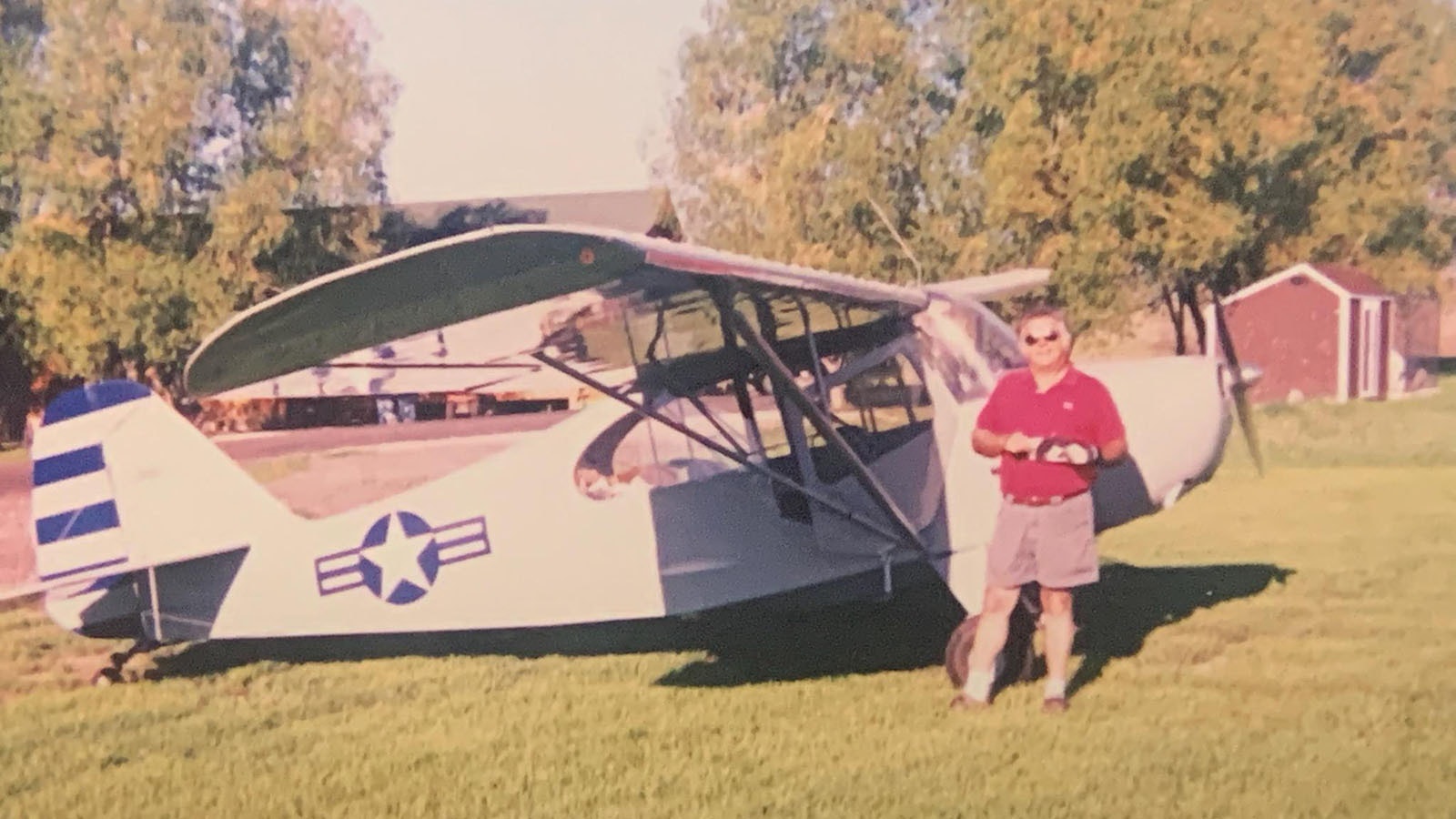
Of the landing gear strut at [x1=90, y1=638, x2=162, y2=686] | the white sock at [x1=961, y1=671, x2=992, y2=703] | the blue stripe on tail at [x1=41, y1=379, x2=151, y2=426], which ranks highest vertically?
the blue stripe on tail at [x1=41, y1=379, x2=151, y2=426]

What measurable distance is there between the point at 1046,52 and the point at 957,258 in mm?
2169

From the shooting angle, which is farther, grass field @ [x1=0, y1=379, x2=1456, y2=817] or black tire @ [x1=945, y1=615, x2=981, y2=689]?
black tire @ [x1=945, y1=615, x2=981, y2=689]

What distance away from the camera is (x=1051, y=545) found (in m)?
3.79

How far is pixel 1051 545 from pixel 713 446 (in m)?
1.16

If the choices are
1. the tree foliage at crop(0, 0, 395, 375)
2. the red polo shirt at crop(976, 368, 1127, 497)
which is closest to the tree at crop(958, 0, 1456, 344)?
the tree foliage at crop(0, 0, 395, 375)

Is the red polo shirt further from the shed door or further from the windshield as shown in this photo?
the shed door

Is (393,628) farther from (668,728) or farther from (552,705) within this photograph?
(668,728)

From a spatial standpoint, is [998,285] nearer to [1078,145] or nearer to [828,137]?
[828,137]

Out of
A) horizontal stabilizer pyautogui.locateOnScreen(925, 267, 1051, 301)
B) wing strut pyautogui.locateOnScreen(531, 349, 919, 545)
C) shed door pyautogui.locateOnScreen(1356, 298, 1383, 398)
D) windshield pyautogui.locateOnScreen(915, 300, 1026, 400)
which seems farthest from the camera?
shed door pyautogui.locateOnScreen(1356, 298, 1383, 398)

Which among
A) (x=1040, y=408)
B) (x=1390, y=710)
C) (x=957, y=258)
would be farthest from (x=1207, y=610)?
(x=957, y=258)

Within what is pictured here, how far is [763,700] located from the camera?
4.17 meters

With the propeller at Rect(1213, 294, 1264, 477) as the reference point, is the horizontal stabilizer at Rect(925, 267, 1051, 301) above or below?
above

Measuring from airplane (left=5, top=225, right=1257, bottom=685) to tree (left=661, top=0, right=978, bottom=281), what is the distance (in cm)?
277

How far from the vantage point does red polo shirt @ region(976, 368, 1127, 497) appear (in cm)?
369
